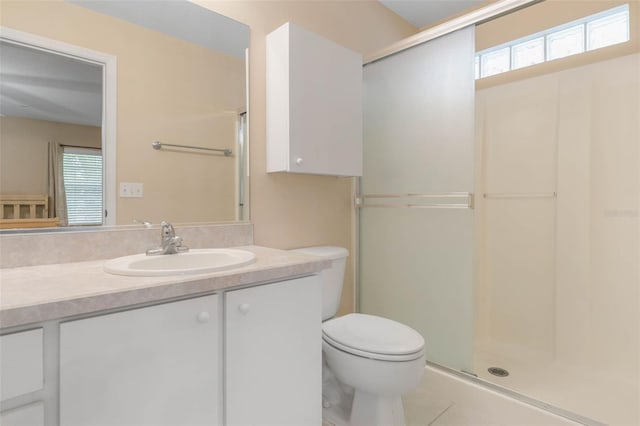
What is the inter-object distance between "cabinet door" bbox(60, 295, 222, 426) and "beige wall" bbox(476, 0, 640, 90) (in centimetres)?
198

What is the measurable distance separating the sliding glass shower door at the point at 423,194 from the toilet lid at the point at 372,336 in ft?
1.36

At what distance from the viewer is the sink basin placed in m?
0.96

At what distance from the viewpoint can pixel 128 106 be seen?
131cm

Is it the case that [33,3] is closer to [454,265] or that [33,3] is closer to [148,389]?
[148,389]

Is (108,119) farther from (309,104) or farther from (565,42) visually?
(565,42)

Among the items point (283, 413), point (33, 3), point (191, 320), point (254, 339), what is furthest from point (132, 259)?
point (33, 3)

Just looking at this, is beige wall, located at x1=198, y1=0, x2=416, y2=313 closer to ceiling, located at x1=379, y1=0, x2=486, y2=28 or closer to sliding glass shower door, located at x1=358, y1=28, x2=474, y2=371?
ceiling, located at x1=379, y1=0, x2=486, y2=28

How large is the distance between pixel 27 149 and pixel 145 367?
83 centimetres

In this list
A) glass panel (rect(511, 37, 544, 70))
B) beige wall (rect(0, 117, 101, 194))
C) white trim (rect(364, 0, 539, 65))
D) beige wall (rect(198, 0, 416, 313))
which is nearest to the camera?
beige wall (rect(0, 117, 101, 194))

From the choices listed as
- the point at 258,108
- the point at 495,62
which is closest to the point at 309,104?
the point at 258,108

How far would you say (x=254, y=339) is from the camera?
1025mm

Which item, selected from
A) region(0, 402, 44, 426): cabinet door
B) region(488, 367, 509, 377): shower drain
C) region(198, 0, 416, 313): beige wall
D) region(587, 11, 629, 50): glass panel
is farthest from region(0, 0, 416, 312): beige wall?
region(587, 11, 629, 50): glass panel

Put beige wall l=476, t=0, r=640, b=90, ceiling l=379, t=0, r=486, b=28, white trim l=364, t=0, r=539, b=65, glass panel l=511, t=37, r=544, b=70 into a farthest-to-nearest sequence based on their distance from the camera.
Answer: ceiling l=379, t=0, r=486, b=28, glass panel l=511, t=37, r=544, b=70, beige wall l=476, t=0, r=640, b=90, white trim l=364, t=0, r=539, b=65

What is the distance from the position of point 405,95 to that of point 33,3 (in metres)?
1.68
